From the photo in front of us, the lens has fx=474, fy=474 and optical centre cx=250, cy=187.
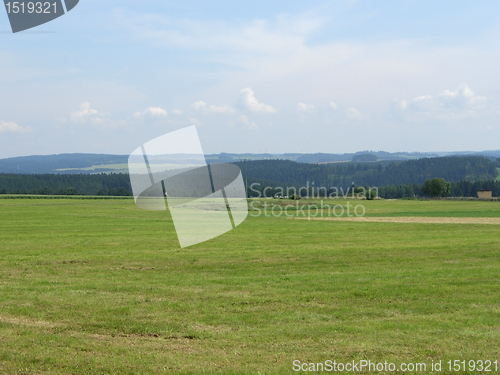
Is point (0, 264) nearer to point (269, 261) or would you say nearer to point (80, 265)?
point (80, 265)

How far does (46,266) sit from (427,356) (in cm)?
1458

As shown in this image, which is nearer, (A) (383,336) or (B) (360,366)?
(B) (360,366)

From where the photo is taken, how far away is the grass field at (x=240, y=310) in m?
7.59

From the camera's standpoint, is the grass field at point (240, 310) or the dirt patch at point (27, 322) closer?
the grass field at point (240, 310)

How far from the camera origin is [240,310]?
35.7 feet

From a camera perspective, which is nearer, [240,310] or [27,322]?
[27,322]

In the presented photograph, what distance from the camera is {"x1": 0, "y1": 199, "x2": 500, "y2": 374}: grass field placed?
24.9ft

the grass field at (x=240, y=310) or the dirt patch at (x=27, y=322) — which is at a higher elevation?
the dirt patch at (x=27, y=322)

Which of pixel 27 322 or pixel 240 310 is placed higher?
pixel 27 322

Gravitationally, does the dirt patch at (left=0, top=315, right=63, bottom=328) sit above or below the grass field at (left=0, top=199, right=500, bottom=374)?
above

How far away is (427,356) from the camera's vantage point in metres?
7.49

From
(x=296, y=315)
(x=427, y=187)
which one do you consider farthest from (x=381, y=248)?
(x=427, y=187)

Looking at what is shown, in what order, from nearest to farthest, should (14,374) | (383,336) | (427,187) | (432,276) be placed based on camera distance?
(14,374), (383,336), (432,276), (427,187)

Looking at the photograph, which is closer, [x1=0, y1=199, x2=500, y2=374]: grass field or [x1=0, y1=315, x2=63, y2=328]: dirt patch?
[x1=0, y1=199, x2=500, y2=374]: grass field
